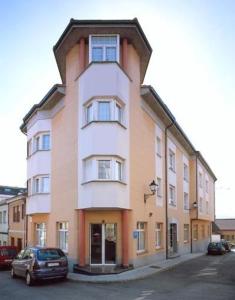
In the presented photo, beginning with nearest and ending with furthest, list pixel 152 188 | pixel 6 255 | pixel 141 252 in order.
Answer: pixel 141 252, pixel 152 188, pixel 6 255

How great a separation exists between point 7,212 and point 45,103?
18.4 meters

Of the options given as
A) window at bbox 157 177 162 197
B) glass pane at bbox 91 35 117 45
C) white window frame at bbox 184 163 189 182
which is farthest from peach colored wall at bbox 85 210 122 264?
white window frame at bbox 184 163 189 182

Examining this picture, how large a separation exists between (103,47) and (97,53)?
0.45m

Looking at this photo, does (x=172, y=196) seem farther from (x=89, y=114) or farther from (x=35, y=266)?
(x=35, y=266)

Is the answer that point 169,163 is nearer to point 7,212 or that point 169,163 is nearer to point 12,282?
point 12,282

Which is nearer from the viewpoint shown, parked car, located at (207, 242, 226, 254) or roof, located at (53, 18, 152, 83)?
roof, located at (53, 18, 152, 83)

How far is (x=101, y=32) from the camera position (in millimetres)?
21641

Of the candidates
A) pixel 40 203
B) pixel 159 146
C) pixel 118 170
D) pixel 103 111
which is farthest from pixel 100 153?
pixel 159 146

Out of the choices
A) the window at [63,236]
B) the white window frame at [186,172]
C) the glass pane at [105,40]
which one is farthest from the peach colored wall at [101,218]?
the white window frame at [186,172]

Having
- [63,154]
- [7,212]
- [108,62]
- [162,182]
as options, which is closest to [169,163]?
[162,182]

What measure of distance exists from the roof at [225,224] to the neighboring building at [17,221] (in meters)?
60.8

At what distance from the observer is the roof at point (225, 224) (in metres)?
90.8

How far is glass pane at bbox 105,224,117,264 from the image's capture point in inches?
823

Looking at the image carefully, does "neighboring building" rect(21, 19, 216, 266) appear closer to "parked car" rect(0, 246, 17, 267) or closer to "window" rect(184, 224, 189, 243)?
"parked car" rect(0, 246, 17, 267)
